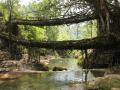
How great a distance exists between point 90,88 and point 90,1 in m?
9.42

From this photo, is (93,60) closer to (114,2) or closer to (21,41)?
(114,2)

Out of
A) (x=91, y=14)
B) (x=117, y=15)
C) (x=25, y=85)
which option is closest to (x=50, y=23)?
(x=91, y=14)

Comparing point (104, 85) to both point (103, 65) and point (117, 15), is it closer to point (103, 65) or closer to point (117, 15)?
point (117, 15)

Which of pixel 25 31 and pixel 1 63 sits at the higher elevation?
pixel 25 31

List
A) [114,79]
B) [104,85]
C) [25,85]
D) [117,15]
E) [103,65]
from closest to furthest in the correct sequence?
[104,85] < [114,79] < [25,85] < [117,15] < [103,65]

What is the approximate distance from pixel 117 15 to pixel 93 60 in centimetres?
648

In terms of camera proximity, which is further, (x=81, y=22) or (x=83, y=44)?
(x=81, y=22)

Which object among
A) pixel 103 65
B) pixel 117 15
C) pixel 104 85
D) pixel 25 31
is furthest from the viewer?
pixel 25 31

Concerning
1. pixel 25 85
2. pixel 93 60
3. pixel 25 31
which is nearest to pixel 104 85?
pixel 25 85

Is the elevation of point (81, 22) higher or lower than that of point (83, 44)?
higher

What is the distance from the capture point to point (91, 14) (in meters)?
23.4

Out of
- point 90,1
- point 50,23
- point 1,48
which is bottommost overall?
point 1,48

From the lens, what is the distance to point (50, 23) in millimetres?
23969

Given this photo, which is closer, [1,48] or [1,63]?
[1,63]
